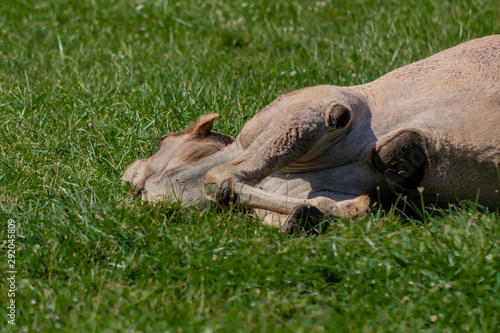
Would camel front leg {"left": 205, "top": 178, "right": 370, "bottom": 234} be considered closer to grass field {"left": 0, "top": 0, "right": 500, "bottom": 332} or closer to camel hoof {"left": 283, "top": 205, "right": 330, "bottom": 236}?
camel hoof {"left": 283, "top": 205, "right": 330, "bottom": 236}

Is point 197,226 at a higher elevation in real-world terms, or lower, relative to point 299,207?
lower

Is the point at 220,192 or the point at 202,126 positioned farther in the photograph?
the point at 202,126

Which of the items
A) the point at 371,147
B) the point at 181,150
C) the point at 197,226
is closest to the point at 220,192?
the point at 197,226

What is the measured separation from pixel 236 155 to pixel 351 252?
49.2 inches

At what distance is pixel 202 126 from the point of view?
4.43 metres

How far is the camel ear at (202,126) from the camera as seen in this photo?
174 inches

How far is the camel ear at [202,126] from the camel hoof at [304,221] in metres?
1.18

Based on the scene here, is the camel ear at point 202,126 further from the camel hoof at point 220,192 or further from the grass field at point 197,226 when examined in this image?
the camel hoof at point 220,192

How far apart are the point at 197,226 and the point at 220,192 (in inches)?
9.1

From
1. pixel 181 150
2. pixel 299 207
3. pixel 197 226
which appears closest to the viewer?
pixel 299 207

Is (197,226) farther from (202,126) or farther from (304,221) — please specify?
(202,126)

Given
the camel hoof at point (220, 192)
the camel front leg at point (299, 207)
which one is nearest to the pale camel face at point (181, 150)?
the camel hoof at point (220, 192)

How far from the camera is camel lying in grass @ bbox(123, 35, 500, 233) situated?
3584mm

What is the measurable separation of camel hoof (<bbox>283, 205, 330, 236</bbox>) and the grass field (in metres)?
0.07
